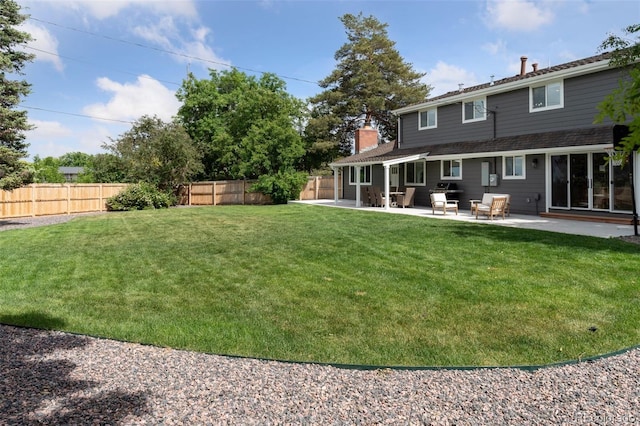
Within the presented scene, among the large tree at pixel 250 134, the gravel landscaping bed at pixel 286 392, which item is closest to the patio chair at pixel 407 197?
the large tree at pixel 250 134

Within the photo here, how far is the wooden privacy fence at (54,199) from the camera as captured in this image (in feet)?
65.0

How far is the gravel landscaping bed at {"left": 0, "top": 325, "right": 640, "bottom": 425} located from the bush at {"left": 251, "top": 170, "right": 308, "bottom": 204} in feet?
77.2

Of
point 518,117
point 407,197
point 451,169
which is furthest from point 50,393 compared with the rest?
point 451,169

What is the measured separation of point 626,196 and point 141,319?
564 inches

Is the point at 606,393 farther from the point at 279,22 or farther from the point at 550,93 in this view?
the point at 279,22

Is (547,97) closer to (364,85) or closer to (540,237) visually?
(540,237)

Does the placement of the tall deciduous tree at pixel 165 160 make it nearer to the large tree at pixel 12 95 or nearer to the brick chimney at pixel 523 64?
the large tree at pixel 12 95

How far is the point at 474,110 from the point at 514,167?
3.74 m

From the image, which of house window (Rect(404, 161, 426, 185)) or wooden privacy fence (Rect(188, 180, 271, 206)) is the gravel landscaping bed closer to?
house window (Rect(404, 161, 426, 185))

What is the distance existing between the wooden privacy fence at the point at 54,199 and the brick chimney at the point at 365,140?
15.3 metres

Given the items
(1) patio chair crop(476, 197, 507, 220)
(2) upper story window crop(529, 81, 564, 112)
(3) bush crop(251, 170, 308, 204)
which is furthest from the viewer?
(3) bush crop(251, 170, 308, 204)

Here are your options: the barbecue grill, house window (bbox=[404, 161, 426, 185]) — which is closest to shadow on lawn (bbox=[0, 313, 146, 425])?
the barbecue grill

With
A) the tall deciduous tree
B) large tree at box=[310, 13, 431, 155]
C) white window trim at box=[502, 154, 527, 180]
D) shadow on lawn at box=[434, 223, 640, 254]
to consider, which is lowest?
shadow on lawn at box=[434, 223, 640, 254]

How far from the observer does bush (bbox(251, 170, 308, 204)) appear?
2728 cm
